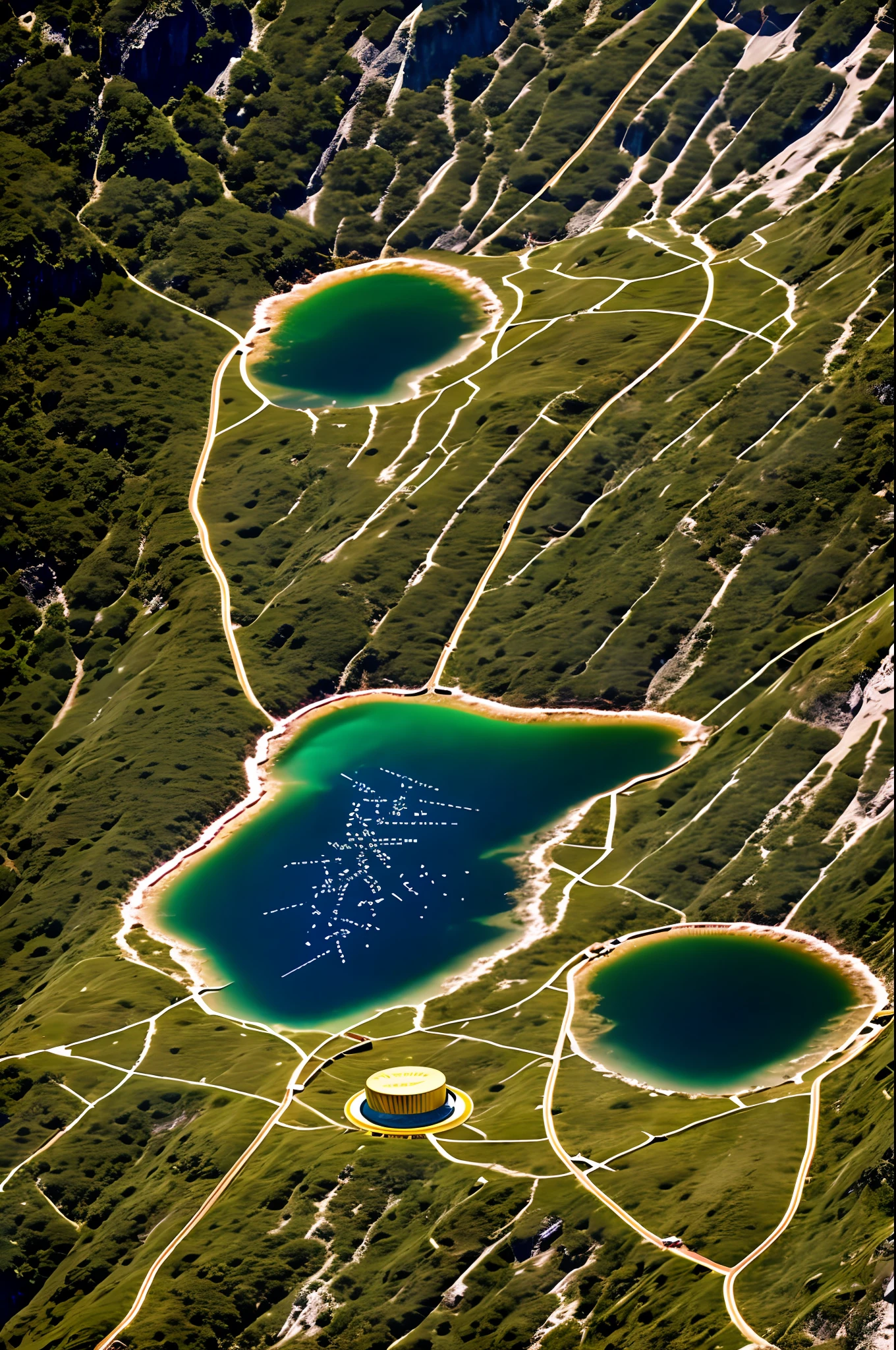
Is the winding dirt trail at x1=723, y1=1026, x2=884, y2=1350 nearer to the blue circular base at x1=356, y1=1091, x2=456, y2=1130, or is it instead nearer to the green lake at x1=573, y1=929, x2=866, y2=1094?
the green lake at x1=573, y1=929, x2=866, y2=1094

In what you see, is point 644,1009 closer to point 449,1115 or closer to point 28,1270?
point 449,1115

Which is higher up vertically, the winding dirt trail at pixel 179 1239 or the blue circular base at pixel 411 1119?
the winding dirt trail at pixel 179 1239

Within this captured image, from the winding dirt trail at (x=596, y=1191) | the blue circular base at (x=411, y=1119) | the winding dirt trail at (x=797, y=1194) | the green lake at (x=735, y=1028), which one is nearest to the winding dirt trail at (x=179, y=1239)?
the blue circular base at (x=411, y=1119)

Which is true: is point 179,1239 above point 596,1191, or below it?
above

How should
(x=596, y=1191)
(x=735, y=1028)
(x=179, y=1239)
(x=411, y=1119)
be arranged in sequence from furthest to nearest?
1. (x=411, y=1119)
2. (x=179, y=1239)
3. (x=735, y=1028)
4. (x=596, y=1191)

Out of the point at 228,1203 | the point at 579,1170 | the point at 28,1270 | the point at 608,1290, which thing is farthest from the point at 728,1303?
the point at 28,1270

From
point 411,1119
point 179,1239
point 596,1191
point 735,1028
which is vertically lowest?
point 735,1028

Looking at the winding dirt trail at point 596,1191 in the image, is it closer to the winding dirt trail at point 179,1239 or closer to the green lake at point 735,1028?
the green lake at point 735,1028

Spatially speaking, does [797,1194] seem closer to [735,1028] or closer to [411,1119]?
[735,1028]

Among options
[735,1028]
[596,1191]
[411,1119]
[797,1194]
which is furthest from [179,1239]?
[797,1194]

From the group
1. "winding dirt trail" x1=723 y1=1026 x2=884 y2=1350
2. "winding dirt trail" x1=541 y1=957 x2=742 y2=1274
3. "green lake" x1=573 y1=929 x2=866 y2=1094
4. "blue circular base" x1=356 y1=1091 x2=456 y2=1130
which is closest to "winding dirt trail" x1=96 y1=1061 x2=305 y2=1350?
"blue circular base" x1=356 y1=1091 x2=456 y2=1130
